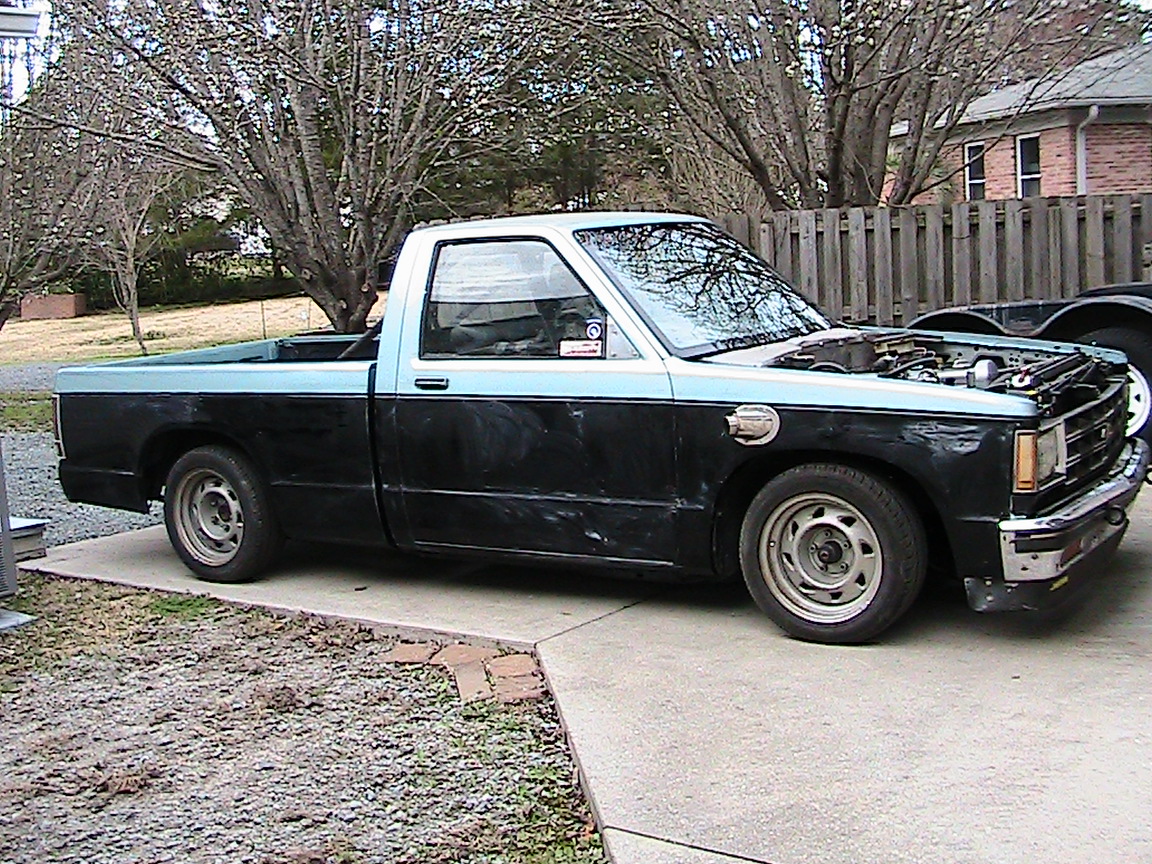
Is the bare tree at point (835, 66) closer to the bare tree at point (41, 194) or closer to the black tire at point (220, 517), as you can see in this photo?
the black tire at point (220, 517)

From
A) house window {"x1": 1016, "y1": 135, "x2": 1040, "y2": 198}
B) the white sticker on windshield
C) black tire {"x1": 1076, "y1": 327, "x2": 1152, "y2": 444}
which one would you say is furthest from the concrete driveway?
house window {"x1": 1016, "y1": 135, "x2": 1040, "y2": 198}

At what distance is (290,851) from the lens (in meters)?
4.31

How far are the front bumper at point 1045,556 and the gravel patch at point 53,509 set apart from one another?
545 cm

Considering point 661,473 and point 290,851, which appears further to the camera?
point 661,473

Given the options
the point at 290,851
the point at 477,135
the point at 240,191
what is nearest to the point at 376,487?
the point at 290,851

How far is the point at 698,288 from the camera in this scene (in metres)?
6.73

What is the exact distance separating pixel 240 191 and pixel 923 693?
31.1 ft

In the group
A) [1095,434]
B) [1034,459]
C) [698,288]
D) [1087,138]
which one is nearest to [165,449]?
[698,288]

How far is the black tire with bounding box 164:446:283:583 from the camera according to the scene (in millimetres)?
7441

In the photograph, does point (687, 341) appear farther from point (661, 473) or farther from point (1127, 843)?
point (1127, 843)

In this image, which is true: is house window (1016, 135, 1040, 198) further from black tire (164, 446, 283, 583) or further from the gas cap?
the gas cap

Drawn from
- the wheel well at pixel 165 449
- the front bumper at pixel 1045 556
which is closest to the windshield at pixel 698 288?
the front bumper at pixel 1045 556

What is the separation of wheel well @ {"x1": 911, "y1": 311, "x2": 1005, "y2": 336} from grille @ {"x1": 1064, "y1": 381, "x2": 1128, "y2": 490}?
2.62 meters

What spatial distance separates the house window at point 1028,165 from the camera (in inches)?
941
